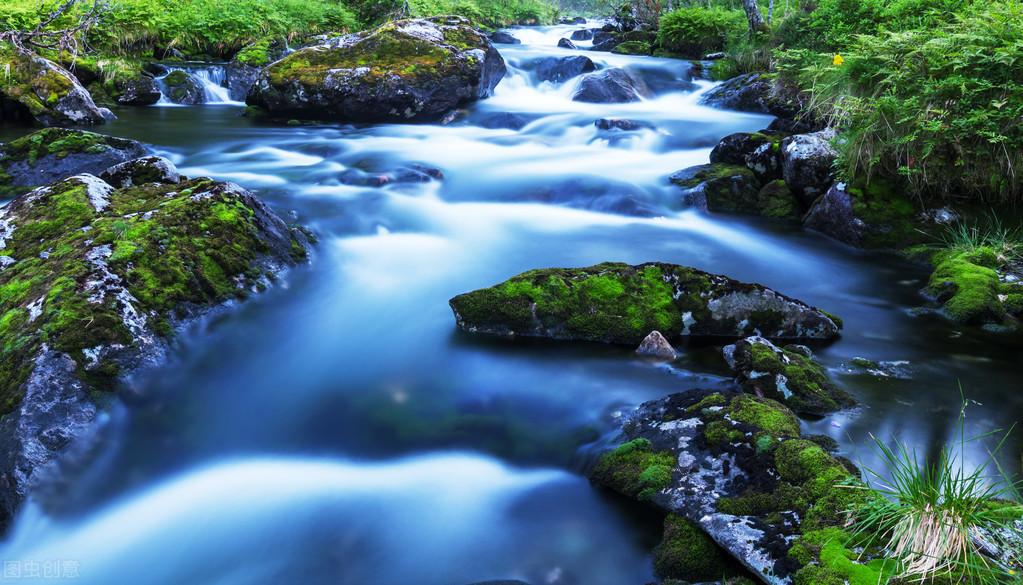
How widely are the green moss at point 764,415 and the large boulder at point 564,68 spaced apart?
14.5 meters

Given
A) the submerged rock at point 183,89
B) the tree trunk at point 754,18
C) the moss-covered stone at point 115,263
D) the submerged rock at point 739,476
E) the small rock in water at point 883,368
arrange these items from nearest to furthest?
the submerged rock at point 739,476, the moss-covered stone at point 115,263, the small rock in water at point 883,368, the submerged rock at point 183,89, the tree trunk at point 754,18

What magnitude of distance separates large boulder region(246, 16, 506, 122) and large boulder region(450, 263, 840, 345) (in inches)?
370

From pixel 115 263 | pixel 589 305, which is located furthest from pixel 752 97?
pixel 115 263

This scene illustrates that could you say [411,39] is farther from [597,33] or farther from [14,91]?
[597,33]

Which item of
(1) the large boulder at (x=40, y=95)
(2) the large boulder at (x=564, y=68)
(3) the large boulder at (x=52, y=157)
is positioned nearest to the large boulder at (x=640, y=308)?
(3) the large boulder at (x=52, y=157)

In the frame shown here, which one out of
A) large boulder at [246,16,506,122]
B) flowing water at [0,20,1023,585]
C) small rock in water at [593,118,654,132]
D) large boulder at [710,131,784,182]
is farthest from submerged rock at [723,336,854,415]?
large boulder at [246,16,506,122]

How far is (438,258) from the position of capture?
25.4 ft

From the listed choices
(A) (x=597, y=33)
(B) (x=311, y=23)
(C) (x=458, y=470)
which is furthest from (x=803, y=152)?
(A) (x=597, y=33)

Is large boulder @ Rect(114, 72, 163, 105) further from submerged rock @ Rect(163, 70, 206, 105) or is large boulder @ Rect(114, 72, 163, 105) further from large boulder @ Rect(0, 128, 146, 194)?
large boulder @ Rect(0, 128, 146, 194)

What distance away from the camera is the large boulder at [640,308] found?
17.7ft

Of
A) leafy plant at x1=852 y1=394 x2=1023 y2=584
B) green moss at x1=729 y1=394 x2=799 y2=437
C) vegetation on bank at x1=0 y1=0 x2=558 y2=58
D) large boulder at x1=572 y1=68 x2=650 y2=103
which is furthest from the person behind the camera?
vegetation on bank at x1=0 y1=0 x2=558 y2=58

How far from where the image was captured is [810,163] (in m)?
8.83

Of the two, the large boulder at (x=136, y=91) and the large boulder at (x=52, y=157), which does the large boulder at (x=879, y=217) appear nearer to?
the large boulder at (x=52, y=157)

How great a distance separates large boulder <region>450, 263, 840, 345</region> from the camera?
5398 millimetres
